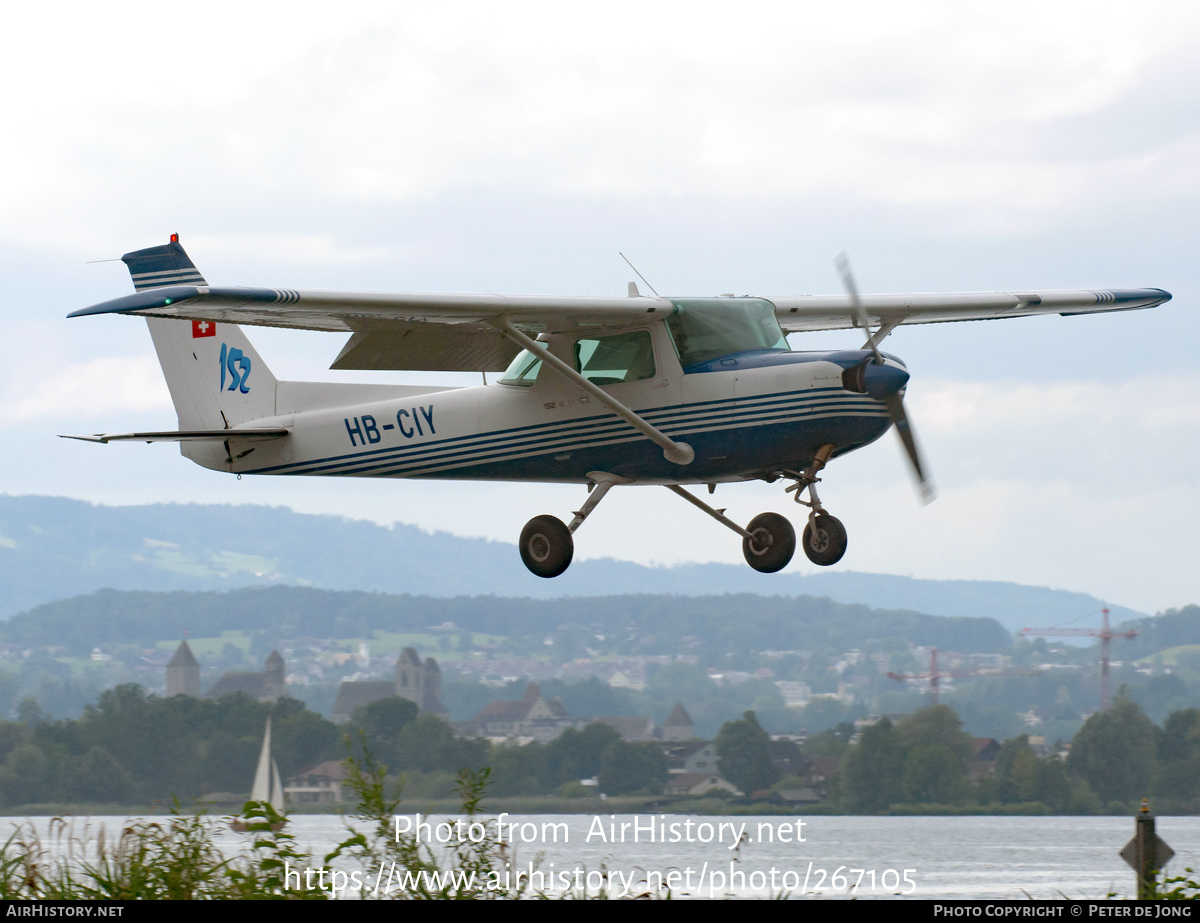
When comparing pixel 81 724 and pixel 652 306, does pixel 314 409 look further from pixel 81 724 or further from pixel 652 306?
pixel 81 724

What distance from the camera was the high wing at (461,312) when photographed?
1305cm

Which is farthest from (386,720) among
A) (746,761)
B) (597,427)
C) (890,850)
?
(597,427)

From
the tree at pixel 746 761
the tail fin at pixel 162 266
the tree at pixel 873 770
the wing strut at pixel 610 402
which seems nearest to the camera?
the wing strut at pixel 610 402

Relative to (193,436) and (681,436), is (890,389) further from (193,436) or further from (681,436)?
(193,436)

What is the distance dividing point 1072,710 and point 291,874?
19800 centimetres

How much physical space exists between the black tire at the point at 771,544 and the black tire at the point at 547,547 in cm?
176

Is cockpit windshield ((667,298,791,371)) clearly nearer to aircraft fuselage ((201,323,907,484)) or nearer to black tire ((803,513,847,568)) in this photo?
aircraft fuselage ((201,323,907,484))

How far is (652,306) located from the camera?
14.7 metres

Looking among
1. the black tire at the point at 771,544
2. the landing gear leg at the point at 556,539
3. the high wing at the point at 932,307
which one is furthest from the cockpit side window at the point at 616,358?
the high wing at the point at 932,307

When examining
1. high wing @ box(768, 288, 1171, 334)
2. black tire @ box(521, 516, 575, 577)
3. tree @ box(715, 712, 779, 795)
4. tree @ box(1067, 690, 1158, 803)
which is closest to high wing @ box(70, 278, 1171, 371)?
high wing @ box(768, 288, 1171, 334)

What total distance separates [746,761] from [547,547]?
382 feet

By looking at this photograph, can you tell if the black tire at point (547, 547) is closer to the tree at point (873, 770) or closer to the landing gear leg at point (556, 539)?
the landing gear leg at point (556, 539)

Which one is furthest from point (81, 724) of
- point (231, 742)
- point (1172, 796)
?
point (1172, 796)

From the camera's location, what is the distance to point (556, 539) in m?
15.3
